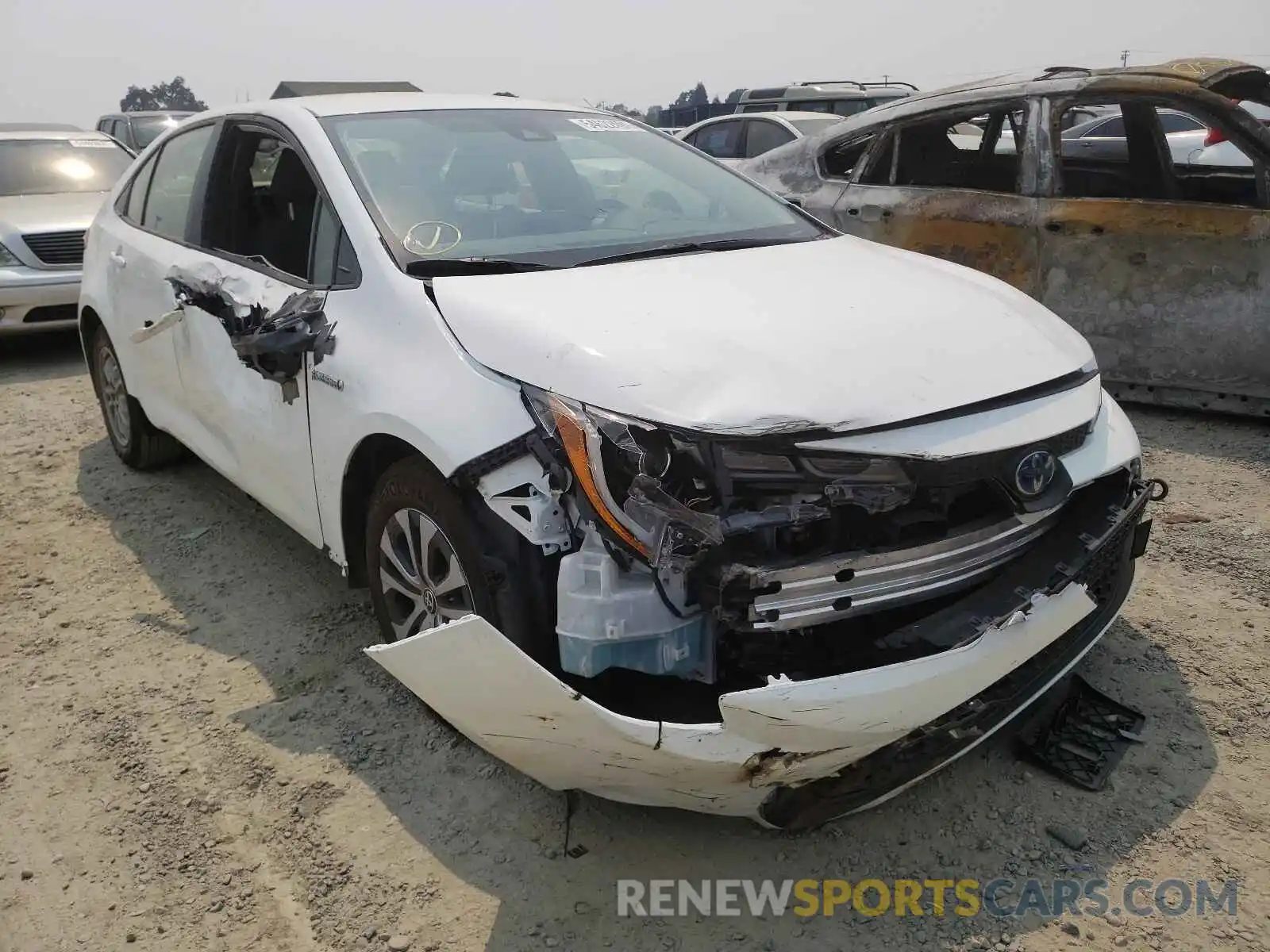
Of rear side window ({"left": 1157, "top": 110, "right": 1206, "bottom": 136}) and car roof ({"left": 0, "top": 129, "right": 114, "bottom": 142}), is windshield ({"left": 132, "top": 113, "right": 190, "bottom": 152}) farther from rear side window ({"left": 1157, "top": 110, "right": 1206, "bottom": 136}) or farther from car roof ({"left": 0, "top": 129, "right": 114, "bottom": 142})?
rear side window ({"left": 1157, "top": 110, "right": 1206, "bottom": 136})

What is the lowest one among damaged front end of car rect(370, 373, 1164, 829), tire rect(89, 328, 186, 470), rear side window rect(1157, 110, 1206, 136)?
tire rect(89, 328, 186, 470)

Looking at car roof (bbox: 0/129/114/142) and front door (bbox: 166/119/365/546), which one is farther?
car roof (bbox: 0/129/114/142)

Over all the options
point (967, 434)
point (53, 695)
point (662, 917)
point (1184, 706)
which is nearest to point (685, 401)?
point (967, 434)

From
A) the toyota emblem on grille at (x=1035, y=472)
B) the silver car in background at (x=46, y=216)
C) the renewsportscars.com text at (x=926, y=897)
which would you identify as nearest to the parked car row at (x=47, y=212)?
the silver car in background at (x=46, y=216)

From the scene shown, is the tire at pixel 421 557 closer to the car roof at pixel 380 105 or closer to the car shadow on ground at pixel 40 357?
the car roof at pixel 380 105

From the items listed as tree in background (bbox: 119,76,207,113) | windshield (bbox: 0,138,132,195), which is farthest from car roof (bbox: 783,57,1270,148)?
tree in background (bbox: 119,76,207,113)

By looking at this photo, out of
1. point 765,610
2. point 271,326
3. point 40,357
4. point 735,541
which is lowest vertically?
point 40,357

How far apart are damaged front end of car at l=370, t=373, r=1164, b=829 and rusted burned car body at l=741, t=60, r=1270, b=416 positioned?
10.0 feet

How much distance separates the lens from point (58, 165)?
27.7 feet

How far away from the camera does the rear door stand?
5199 millimetres

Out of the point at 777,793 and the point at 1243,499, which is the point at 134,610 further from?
the point at 1243,499

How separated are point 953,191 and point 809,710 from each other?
4.22 metres

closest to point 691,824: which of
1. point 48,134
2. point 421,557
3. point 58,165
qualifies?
point 421,557

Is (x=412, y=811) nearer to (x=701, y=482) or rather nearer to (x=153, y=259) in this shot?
(x=701, y=482)
